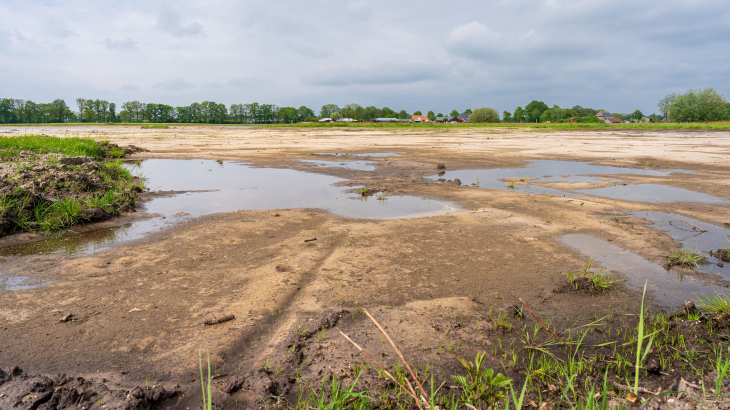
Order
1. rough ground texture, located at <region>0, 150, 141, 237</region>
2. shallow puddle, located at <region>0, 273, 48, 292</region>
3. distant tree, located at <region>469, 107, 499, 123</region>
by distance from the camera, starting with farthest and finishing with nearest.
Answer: distant tree, located at <region>469, 107, 499, 123</region> < rough ground texture, located at <region>0, 150, 141, 237</region> < shallow puddle, located at <region>0, 273, 48, 292</region>

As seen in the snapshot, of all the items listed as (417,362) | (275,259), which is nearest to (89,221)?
(275,259)

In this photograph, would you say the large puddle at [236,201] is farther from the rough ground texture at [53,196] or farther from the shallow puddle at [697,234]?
the shallow puddle at [697,234]

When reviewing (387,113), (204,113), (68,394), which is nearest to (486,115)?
(387,113)

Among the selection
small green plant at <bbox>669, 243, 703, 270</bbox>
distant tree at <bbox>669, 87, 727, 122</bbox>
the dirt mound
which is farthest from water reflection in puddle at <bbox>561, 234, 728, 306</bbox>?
distant tree at <bbox>669, 87, 727, 122</bbox>

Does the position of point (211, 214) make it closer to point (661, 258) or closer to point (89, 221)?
point (89, 221)

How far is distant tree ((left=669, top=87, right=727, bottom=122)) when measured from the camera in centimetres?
6475

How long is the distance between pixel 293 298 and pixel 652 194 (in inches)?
363

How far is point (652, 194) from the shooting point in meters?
9.13

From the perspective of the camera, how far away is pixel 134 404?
90.0 inches

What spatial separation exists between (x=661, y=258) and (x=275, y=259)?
4.96 m

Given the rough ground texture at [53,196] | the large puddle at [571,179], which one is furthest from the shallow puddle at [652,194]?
the rough ground texture at [53,196]

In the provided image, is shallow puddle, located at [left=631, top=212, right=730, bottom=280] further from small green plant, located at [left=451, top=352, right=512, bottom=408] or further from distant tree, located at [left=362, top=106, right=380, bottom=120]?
distant tree, located at [left=362, top=106, right=380, bottom=120]

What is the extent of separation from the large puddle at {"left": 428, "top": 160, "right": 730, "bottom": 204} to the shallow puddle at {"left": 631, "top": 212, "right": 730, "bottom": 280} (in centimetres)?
173

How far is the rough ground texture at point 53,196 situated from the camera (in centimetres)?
620
